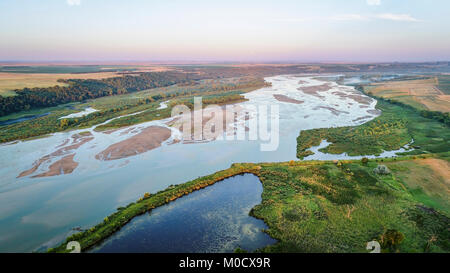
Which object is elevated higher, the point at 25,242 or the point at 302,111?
the point at 302,111

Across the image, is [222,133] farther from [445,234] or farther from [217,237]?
[445,234]

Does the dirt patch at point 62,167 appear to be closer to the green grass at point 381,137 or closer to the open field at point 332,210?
the open field at point 332,210

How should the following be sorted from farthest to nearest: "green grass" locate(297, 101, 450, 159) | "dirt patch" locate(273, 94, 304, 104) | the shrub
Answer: "dirt patch" locate(273, 94, 304, 104) → "green grass" locate(297, 101, 450, 159) → the shrub

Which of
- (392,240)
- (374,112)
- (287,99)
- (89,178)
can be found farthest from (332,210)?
(287,99)

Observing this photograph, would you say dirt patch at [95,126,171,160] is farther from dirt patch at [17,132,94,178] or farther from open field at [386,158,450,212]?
open field at [386,158,450,212]

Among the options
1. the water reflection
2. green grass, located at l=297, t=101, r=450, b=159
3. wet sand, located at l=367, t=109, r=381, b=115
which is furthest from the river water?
wet sand, located at l=367, t=109, r=381, b=115
